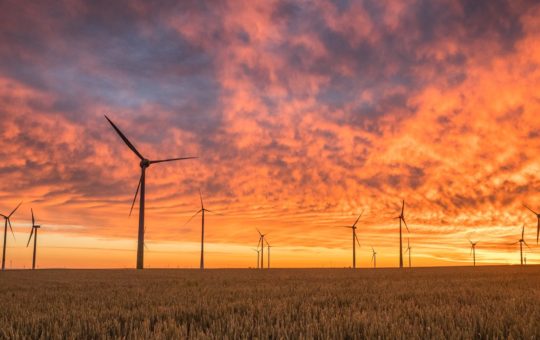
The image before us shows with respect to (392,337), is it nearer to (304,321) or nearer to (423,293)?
(304,321)

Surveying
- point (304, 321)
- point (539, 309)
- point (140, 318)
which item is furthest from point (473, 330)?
point (140, 318)

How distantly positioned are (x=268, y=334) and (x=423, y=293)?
11.2 metres

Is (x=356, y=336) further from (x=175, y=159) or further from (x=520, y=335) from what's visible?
(x=175, y=159)

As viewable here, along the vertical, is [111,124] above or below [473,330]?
above

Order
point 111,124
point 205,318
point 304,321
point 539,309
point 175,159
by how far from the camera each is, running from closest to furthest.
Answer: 1. point 304,321
2. point 205,318
3. point 539,309
4. point 111,124
5. point 175,159

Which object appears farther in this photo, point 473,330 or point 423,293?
point 423,293

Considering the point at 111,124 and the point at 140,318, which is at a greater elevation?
the point at 111,124

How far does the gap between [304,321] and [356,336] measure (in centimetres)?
176

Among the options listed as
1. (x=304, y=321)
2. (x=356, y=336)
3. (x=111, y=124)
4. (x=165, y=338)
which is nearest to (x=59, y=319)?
(x=165, y=338)

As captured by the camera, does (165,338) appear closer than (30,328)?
Yes

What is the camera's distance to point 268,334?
21.6 ft

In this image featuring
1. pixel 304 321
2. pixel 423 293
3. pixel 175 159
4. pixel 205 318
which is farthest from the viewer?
pixel 175 159

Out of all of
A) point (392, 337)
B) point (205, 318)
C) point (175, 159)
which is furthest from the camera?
point (175, 159)

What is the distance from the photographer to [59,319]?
923cm
